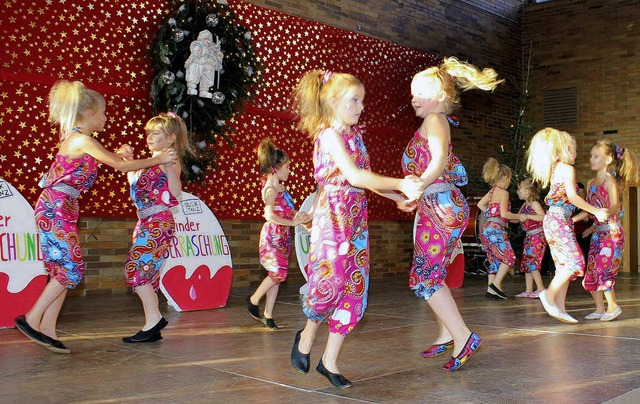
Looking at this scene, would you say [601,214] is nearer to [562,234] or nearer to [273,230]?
[562,234]

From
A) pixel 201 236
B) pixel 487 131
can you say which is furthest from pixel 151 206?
pixel 487 131

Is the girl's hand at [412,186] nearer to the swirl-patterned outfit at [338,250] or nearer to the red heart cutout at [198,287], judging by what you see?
the swirl-patterned outfit at [338,250]

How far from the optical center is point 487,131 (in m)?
12.4

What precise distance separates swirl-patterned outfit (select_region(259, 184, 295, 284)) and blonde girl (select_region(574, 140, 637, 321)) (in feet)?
7.83

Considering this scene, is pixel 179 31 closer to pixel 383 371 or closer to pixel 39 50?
pixel 39 50

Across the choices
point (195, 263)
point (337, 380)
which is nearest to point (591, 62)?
point (195, 263)

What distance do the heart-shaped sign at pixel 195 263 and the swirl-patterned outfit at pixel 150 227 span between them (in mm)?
1514

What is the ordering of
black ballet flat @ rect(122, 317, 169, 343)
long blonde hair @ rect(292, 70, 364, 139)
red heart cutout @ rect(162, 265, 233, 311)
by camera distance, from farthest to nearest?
red heart cutout @ rect(162, 265, 233, 311) → black ballet flat @ rect(122, 317, 169, 343) → long blonde hair @ rect(292, 70, 364, 139)

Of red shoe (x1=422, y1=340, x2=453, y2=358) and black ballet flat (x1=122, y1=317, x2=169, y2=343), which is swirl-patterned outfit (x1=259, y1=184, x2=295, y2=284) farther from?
red shoe (x1=422, y1=340, x2=453, y2=358)

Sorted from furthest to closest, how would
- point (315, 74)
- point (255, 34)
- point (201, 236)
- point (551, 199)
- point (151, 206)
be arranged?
point (255, 34), point (201, 236), point (551, 199), point (151, 206), point (315, 74)

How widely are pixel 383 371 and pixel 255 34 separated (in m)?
5.86

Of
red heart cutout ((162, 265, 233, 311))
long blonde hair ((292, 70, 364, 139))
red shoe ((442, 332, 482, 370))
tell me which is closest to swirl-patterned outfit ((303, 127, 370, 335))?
long blonde hair ((292, 70, 364, 139))

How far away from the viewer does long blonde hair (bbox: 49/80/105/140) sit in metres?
4.16

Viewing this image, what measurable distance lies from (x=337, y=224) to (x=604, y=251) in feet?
10.6
